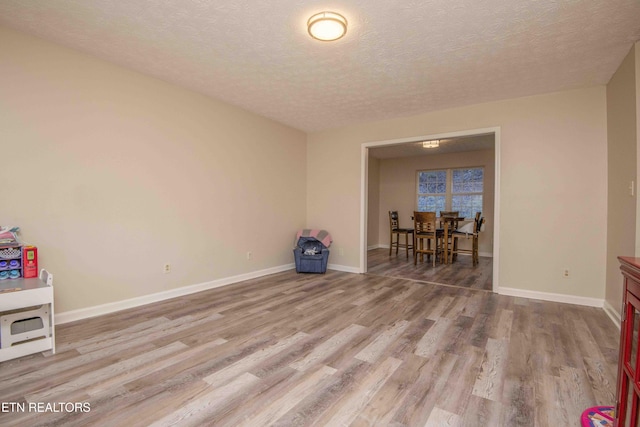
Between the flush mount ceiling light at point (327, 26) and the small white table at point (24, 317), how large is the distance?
8.74 feet

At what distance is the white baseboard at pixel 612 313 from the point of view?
273cm

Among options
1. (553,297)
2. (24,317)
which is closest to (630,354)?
(553,297)

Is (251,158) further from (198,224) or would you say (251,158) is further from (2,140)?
(2,140)

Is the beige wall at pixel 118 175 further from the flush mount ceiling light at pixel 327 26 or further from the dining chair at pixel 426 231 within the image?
the dining chair at pixel 426 231

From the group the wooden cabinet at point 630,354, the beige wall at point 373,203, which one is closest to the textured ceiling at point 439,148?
the beige wall at point 373,203

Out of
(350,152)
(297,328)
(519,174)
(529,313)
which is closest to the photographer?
(297,328)

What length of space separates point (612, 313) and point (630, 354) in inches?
94.9

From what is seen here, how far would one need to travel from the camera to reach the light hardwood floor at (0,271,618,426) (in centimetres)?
153

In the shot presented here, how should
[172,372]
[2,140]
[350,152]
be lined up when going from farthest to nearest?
[350,152], [2,140], [172,372]

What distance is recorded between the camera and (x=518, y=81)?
322 centimetres

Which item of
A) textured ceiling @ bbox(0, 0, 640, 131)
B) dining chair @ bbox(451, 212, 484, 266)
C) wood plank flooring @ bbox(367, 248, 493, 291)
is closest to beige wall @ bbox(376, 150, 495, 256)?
wood plank flooring @ bbox(367, 248, 493, 291)

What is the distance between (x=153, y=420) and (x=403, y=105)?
405 cm

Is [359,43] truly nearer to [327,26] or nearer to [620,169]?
[327,26]

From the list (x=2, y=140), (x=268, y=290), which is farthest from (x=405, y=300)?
(x=2, y=140)
